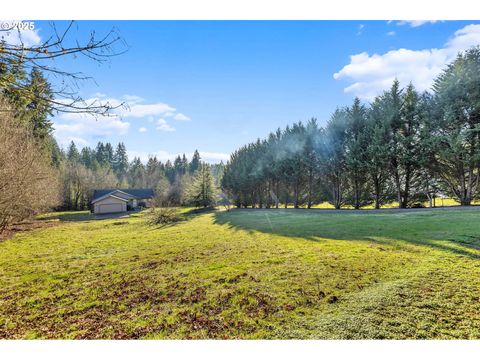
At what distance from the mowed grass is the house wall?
35584 millimetres

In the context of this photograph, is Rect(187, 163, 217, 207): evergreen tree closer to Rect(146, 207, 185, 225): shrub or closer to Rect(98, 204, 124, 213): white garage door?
Rect(98, 204, 124, 213): white garage door

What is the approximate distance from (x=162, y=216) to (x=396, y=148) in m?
21.5

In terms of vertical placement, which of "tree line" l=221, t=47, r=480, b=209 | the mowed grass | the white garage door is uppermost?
"tree line" l=221, t=47, r=480, b=209

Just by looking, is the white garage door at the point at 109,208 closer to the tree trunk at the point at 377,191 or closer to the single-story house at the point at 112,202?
the single-story house at the point at 112,202

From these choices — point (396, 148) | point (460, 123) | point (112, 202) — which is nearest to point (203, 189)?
point (112, 202)

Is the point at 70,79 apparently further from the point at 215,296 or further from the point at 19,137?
the point at 19,137

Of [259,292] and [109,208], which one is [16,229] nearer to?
[259,292]

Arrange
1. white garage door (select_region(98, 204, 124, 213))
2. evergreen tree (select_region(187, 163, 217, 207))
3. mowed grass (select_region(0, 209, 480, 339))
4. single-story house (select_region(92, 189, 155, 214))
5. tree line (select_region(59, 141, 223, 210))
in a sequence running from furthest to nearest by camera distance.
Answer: tree line (select_region(59, 141, 223, 210)) < white garage door (select_region(98, 204, 124, 213)) < single-story house (select_region(92, 189, 155, 214)) < evergreen tree (select_region(187, 163, 217, 207)) < mowed grass (select_region(0, 209, 480, 339))

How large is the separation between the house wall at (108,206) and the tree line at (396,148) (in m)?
29.2

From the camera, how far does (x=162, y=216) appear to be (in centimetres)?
2016

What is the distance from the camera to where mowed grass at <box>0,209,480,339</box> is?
10.4 ft

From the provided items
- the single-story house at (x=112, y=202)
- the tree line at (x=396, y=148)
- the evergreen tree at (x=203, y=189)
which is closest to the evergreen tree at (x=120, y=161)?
the single-story house at (x=112, y=202)

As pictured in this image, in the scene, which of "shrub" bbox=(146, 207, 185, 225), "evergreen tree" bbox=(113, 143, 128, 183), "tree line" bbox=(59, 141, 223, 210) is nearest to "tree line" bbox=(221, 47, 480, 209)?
"shrub" bbox=(146, 207, 185, 225)
